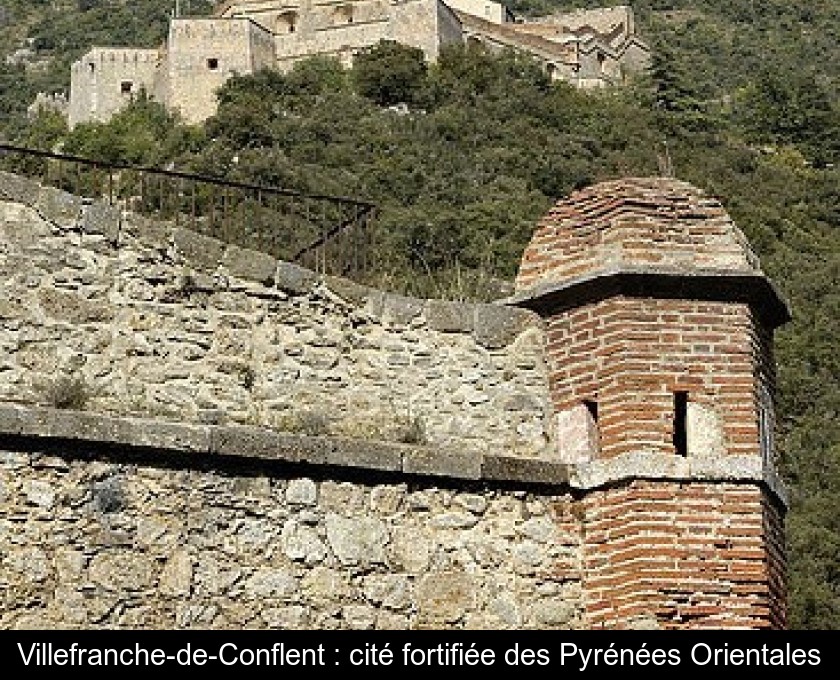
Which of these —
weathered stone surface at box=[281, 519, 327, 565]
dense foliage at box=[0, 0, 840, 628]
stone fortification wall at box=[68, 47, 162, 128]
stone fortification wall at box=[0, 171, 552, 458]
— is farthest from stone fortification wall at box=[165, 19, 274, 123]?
weathered stone surface at box=[281, 519, 327, 565]

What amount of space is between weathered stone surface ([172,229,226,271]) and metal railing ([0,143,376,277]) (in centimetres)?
31

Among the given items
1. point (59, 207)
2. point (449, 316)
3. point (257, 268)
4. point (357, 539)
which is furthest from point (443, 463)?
point (59, 207)

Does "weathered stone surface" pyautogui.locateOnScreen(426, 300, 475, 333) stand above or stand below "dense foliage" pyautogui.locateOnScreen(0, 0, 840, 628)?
below

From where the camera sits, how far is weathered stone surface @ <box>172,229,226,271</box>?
27.5ft

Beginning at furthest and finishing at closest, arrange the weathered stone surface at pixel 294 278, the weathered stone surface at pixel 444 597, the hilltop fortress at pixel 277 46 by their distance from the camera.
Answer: the hilltop fortress at pixel 277 46 → the weathered stone surface at pixel 294 278 → the weathered stone surface at pixel 444 597

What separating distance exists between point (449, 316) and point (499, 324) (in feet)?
0.82

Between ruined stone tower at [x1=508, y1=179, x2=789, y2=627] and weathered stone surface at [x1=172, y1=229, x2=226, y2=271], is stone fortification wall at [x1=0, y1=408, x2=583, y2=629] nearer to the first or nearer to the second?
ruined stone tower at [x1=508, y1=179, x2=789, y2=627]

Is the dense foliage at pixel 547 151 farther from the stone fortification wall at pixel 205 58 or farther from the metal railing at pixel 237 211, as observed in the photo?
the metal railing at pixel 237 211

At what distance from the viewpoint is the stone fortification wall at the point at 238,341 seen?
8.05 meters

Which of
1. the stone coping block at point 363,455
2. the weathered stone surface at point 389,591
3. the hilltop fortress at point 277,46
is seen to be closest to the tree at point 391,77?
the hilltop fortress at point 277,46

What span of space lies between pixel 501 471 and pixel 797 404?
1095 inches

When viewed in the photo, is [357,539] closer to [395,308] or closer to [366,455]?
[366,455]
